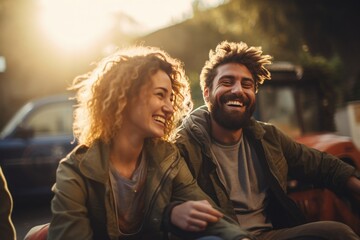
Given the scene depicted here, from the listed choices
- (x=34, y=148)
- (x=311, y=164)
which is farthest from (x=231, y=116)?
(x=34, y=148)

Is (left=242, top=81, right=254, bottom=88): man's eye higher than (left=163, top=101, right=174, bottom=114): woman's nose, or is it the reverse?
(left=242, top=81, right=254, bottom=88): man's eye

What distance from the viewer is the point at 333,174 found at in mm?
2768

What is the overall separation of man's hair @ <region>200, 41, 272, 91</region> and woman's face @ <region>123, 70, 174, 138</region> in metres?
0.68

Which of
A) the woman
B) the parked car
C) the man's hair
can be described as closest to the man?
the man's hair

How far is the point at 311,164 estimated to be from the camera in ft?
9.32

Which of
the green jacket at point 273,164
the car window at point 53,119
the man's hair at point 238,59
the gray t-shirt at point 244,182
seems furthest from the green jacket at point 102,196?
the car window at point 53,119

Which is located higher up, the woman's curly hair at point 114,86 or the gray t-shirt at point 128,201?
the woman's curly hair at point 114,86

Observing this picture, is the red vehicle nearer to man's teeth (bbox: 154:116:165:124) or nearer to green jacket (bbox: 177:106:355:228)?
green jacket (bbox: 177:106:355:228)

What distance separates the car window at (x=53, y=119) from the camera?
6.47 meters

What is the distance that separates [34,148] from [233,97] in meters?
4.38

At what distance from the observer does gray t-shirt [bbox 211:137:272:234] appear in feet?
8.44

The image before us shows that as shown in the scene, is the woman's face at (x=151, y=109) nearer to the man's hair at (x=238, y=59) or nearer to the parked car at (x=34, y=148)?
the man's hair at (x=238, y=59)

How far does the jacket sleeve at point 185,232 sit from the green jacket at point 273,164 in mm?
300

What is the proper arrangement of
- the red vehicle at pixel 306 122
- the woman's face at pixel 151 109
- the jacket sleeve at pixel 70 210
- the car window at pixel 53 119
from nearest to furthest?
the jacket sleeve at pixel 70 210
the woman's face at pixel 151 109
the red vehicle at pixel 306 122
the car window at pixel 53 119
